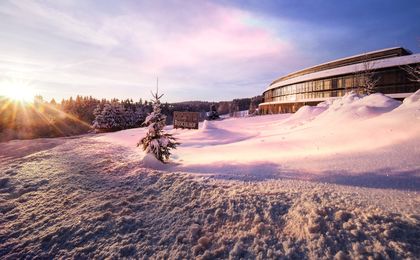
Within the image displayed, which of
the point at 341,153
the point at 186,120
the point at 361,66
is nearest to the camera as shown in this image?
the point at 341,153

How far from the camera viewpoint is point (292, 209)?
16.1ft

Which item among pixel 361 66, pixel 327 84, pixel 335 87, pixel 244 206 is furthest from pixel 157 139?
pixel 327 84

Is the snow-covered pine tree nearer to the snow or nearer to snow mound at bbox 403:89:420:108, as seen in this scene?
the snow

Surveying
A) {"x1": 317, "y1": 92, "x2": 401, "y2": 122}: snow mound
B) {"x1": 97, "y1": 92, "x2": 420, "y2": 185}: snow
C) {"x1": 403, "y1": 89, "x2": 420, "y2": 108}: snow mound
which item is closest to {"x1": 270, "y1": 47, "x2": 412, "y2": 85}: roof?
{"x1": 317, "y1": 92, "x2": 401, "y2": 122}: snow mound

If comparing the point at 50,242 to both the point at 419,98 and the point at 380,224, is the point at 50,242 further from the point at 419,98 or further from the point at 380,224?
the point at 419,98

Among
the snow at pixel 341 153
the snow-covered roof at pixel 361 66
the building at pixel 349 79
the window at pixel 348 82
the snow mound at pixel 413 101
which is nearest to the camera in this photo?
the snow at pixel 341 153

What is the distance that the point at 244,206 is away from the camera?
528 centimetres

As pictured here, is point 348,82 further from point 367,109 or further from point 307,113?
point 367,109

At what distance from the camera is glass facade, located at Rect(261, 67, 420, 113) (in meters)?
32.7

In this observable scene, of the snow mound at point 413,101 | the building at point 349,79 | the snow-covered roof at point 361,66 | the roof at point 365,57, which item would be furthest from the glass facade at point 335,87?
the snow mound at point 413,101

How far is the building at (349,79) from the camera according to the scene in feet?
107

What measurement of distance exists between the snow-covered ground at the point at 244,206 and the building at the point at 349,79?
1146 inches

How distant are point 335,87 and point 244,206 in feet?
138

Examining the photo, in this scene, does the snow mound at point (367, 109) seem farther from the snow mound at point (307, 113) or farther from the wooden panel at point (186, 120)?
the wooden panel at point (186, 120)
